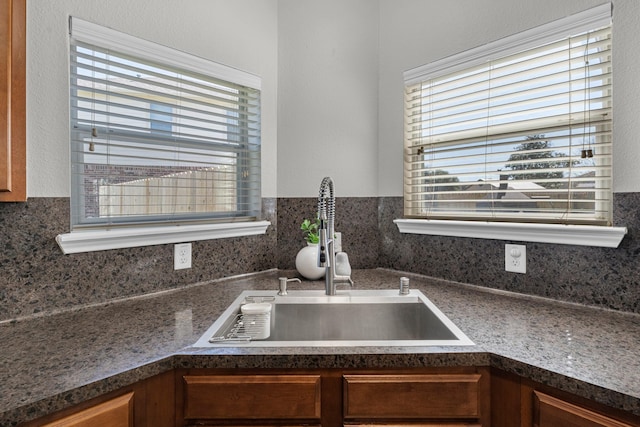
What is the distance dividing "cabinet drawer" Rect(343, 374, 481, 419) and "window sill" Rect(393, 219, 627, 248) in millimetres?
715

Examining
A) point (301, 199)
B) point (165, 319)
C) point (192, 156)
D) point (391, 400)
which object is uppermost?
point (192, 156)

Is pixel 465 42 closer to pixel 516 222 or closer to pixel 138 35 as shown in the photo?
pixel 516 222

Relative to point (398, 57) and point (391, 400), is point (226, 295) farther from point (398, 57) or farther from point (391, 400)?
point (398, 57)

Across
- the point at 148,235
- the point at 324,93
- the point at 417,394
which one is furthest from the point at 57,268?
the point at 324,93

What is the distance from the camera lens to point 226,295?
5.11ft

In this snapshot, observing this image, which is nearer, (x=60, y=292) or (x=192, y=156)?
(x=60, y=292)

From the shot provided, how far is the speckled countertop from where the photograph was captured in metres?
0.81

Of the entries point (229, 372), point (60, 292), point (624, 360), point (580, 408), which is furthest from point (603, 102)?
point (60, 292)

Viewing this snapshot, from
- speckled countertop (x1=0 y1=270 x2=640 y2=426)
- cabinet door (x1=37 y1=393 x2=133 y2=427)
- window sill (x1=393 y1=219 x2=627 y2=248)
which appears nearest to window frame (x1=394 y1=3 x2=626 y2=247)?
window sill (x1=393 y1=219 x2=627 y2=248)

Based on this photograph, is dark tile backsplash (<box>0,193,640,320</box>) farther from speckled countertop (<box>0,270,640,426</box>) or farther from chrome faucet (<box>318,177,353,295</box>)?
chrome faucet (<box>318,177,353,295</box>)

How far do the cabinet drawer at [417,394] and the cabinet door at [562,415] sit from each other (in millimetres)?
141

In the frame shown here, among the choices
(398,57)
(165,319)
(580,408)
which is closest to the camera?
(580,408)

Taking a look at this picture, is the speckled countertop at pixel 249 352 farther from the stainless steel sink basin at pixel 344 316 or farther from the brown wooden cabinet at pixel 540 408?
the stainless steel sink basin at pixel 344 316

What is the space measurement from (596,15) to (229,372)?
1710mm
